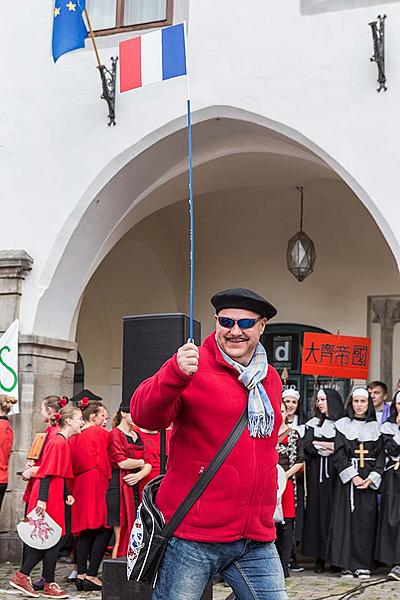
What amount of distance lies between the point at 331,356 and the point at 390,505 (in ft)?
9.57

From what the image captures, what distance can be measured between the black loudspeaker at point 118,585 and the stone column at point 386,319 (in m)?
7.06

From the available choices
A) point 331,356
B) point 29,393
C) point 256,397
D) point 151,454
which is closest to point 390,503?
point 151,454

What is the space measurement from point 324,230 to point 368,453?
4.87 m

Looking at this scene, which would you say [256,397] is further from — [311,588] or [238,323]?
[311,588]

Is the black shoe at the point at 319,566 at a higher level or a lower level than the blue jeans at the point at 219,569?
lower

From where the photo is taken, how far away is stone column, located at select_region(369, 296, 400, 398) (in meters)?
12.7

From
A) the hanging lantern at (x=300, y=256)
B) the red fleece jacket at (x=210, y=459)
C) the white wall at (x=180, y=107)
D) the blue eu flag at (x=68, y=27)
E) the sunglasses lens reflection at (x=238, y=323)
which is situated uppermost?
the blue eu flag at (x=68, y=27)

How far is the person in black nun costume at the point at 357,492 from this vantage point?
29.3ft

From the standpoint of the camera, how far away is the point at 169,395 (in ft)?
11.8

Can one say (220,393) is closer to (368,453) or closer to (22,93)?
(368,453)

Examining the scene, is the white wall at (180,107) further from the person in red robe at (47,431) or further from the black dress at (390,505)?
the person in red robe at (47,431)

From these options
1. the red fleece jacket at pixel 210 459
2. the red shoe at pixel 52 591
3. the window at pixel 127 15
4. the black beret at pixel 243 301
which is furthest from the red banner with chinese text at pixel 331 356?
the red fleece jacket at pixel 210 459

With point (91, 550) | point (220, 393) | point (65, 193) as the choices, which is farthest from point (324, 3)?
point (220, 393)

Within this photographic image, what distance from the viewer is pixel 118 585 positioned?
619 cm
